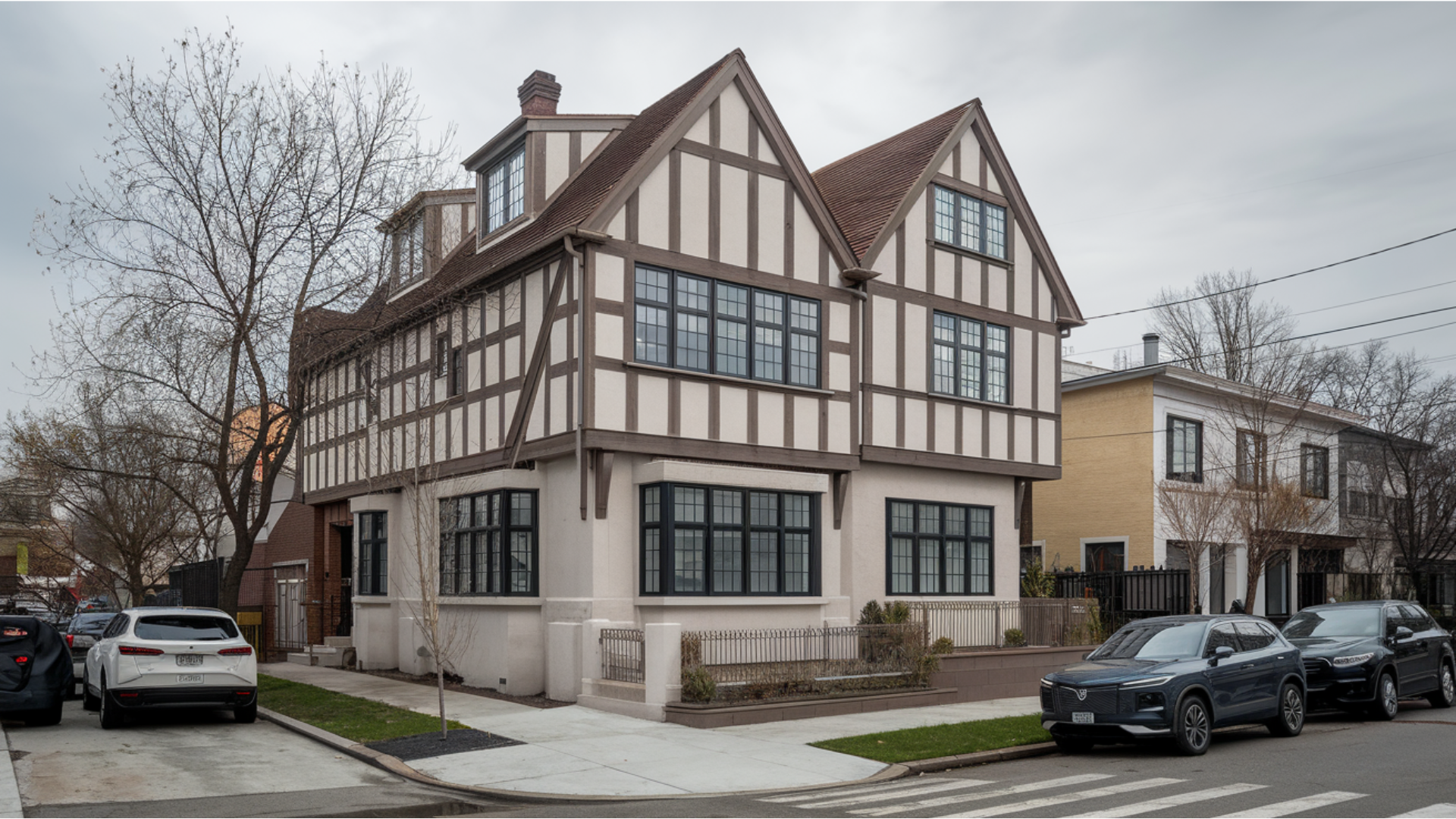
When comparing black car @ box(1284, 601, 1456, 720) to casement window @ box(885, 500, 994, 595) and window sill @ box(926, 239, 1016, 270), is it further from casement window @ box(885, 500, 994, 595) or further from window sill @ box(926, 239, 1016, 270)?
window sill @ box(926, 239, 1016, 270)

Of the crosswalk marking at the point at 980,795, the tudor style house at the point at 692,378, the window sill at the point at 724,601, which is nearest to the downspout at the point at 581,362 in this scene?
the tudor style house at the point at 692,378

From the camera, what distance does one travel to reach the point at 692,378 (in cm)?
1991

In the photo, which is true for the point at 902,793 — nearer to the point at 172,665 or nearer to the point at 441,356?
the point at 172,665

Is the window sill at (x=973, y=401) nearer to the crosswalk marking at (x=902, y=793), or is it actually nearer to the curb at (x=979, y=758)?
Result: the curb at (x=979, y=758)

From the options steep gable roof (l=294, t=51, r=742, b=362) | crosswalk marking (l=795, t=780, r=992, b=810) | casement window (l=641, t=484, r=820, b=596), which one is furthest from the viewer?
steep gable roof (l=294, t=51, r=742, b=362)

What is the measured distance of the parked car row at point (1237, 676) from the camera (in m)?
14.4

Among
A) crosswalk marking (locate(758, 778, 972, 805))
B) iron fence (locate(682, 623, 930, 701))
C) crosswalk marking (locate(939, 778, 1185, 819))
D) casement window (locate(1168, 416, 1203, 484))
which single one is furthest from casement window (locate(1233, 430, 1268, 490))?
crosswalk marking (locate(758, 778, 972, 805))

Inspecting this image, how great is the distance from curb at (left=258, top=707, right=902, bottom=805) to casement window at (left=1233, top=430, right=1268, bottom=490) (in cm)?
1856

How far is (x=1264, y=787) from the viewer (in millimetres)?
11781

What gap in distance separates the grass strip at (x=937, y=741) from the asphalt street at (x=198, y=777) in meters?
4.88

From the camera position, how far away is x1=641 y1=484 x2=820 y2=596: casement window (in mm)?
19281

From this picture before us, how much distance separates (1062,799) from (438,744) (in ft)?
24.9

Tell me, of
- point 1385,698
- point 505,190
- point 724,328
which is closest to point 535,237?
point 505,190

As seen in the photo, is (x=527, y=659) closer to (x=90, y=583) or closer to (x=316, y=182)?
(x=316, y=182)
